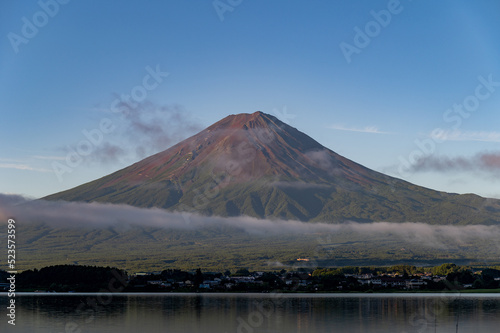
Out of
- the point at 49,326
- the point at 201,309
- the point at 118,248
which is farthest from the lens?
the point at 118,248

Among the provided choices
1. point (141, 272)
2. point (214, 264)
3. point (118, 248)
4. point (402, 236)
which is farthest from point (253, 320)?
point (402, 236)

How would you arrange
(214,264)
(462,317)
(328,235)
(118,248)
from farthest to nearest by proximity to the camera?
(328,235)
(118,248)
(214,264)
(462,317)

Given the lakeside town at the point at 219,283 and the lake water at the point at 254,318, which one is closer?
the lake water at the point at 254,318

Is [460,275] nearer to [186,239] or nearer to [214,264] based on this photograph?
[214,264]

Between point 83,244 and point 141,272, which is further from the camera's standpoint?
point 83,244

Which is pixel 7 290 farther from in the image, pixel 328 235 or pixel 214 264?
pixel 328 235

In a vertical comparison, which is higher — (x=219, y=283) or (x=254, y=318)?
(x=254, y=318)

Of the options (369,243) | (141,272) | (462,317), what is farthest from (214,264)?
(462,317)

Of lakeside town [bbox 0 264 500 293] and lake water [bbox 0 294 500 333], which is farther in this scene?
lakeside town [bbox 0 264 500 293]

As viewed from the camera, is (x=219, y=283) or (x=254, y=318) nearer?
(x=254, y=318)
